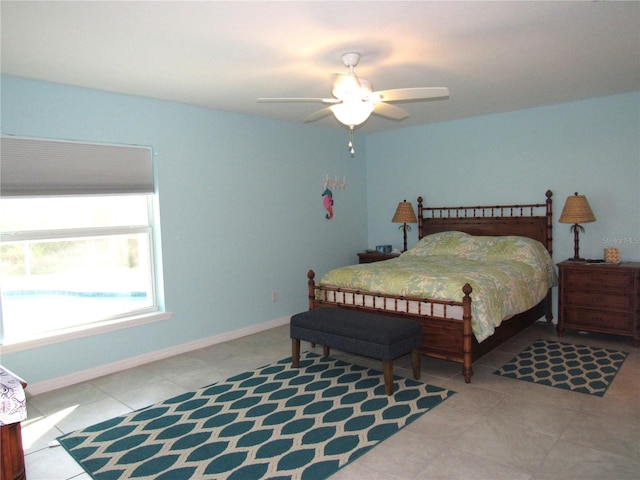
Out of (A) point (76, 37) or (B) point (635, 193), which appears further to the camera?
(B) point (635, 193)

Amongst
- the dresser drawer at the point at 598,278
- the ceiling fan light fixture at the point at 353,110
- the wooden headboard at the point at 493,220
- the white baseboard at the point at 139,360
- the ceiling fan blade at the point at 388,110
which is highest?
the ceiling fan blade at the point at 388,110

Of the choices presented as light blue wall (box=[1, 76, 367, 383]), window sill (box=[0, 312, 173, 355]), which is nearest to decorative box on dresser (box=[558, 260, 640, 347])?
light blue wall (box=[1, 76, 367, 383])

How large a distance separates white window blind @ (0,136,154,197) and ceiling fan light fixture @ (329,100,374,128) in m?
2.02

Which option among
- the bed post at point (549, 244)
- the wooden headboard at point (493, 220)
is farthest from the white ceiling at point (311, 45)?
the wooden headboard at point (493, 220)

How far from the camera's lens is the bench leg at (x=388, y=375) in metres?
3.27

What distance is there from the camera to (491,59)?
3303 mm

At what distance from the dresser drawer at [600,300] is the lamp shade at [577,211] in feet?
2.31

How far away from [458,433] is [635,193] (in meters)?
3.33

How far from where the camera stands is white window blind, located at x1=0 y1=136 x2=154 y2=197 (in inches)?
136

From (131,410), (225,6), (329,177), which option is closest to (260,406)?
(131,410)

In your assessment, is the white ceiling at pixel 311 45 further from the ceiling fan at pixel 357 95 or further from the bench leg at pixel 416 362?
the bench leg at pixel 416 362

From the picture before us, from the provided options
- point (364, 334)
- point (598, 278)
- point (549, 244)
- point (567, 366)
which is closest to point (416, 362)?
point (364, 334)

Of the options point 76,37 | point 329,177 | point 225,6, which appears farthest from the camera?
point 329,177

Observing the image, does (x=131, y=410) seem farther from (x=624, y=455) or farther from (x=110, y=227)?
(x=624, y=455)
